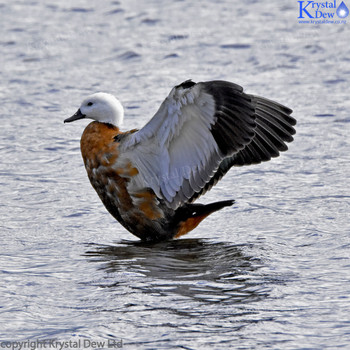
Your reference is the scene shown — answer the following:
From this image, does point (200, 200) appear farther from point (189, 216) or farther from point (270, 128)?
point (270, 128)

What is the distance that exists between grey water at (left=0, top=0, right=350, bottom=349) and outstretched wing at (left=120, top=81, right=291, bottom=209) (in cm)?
58

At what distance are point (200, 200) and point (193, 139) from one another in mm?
1655

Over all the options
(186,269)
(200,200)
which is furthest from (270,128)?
(186,269)

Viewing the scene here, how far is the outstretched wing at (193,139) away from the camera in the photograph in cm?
705

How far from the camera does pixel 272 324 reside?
5711mm

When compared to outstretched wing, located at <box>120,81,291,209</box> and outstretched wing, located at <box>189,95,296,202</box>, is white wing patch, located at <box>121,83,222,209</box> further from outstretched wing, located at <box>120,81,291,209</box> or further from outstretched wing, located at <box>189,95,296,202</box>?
outstretched wing, located at <box>189,95,296,202</box>

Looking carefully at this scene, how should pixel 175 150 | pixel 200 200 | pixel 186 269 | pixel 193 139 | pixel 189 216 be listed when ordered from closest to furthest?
pixel 186 269
pixel 193 139
pixel 175 150
pixel 189 216
pixel 200 200

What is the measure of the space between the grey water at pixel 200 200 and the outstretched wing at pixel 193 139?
0.58 metres

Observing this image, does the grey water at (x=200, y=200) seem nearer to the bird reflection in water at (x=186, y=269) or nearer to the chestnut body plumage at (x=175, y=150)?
the bird reflection in water at (x=186, y=269)

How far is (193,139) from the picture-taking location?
7.39 m

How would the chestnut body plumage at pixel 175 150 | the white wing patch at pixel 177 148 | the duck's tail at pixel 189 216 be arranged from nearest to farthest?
the white wing patch at pixel 177 148
the chestnut body plumage at pixel 175 150
the duck's tail at pixel 189 216

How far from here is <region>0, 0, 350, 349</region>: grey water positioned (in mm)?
5832

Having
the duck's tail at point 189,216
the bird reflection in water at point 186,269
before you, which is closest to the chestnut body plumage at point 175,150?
the duck's tail at point 189,216

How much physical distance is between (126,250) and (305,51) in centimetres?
647
